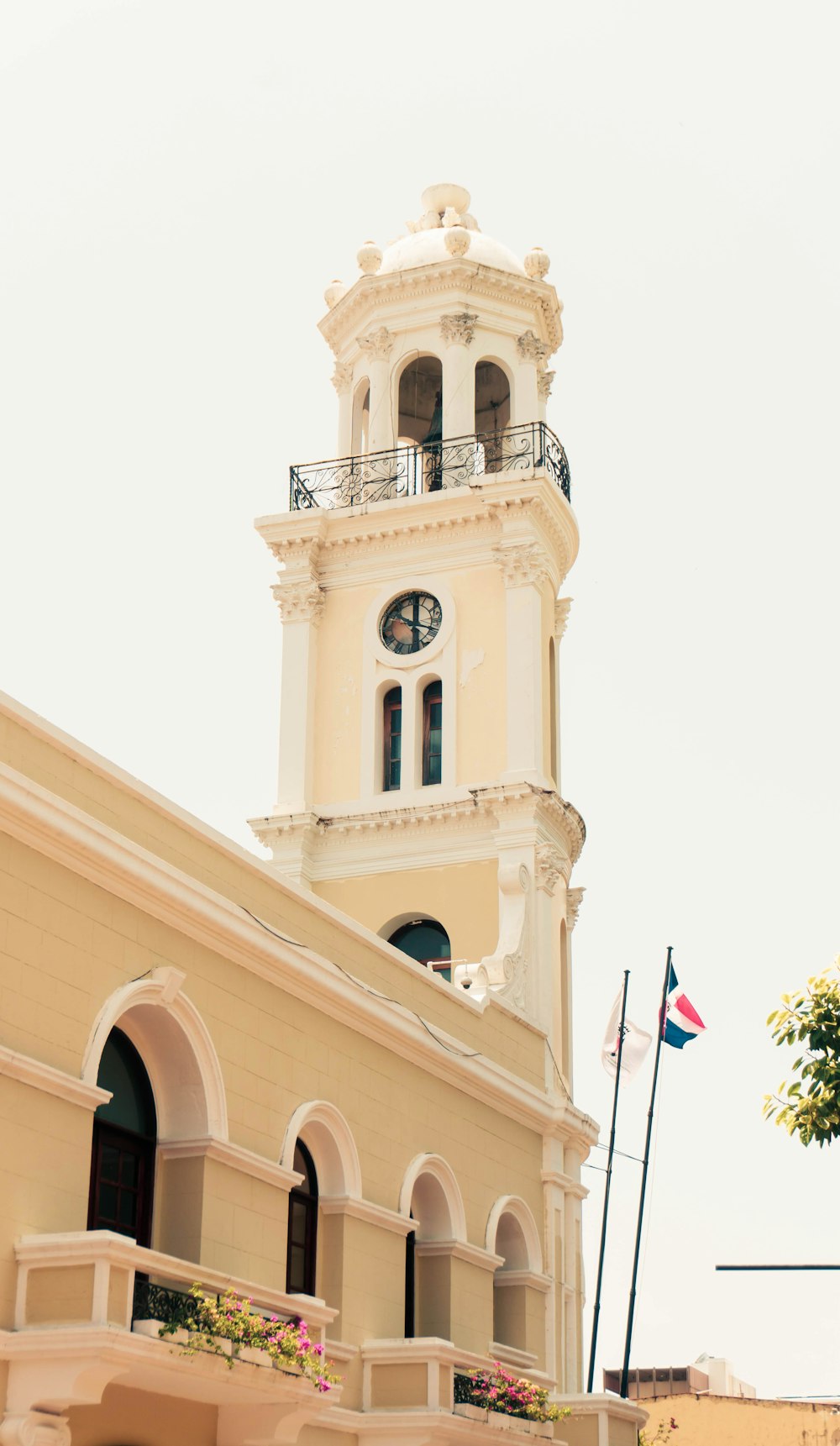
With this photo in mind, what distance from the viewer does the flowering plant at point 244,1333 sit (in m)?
16.4

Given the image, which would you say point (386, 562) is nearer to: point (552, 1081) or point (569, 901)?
point (569, 901)

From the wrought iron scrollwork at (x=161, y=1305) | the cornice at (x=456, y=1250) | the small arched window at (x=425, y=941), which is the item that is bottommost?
the wrought iron scrollwork at (x=161, y=1305)

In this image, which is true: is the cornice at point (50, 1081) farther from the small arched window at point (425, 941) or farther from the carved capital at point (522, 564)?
the carved capital at point (522, 564)

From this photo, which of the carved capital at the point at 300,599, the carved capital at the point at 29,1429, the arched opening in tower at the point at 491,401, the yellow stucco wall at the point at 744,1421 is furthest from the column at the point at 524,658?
the yellow stucco wall at the point at 744,1421

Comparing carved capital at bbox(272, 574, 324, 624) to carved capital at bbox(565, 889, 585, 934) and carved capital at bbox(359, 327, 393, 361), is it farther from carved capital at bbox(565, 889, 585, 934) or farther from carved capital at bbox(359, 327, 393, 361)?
carved capital at bbox(565, 889, 585, 934)

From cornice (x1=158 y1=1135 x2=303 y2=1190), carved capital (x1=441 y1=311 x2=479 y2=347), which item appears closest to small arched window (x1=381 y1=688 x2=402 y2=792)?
carved capital (x1=441 y1=311 x2=479 y2=347)

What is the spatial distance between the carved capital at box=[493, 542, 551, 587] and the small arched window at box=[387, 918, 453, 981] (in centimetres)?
578

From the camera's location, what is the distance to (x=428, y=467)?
112ft

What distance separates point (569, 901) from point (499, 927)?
2.56 m

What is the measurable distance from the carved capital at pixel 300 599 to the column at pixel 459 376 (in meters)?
3.51

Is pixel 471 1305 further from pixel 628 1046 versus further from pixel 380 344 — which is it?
pixel 380 344

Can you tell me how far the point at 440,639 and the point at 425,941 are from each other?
5120 mm

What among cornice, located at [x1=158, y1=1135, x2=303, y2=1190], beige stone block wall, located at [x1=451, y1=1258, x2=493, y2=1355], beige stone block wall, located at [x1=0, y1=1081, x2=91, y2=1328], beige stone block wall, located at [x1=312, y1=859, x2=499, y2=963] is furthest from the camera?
beige stone block wall, located at [x1=312, y1=859, x2=499, y2=963]

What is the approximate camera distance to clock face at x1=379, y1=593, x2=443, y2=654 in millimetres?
32812
